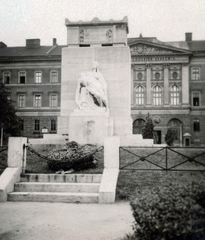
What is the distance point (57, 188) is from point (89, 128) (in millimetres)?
4897

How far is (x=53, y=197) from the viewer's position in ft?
28.4

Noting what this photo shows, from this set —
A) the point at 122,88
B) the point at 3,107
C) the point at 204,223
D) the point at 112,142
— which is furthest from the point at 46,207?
the point at 3,107

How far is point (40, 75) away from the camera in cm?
5778

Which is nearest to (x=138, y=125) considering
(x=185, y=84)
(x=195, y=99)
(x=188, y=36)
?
(x=185, y=84)

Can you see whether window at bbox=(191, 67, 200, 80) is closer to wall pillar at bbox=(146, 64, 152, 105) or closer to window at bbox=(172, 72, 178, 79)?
window at bbox=(172, 72, 178, 79)

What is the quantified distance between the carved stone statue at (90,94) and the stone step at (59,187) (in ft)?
18.3

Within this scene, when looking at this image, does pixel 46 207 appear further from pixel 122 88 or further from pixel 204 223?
pixel 122 88

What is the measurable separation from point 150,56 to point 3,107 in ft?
102

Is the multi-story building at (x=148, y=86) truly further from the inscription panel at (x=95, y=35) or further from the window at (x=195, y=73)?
the inscription panel at (x=95, y=35)

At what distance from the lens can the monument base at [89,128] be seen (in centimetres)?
1359

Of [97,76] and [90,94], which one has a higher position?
[97,76]

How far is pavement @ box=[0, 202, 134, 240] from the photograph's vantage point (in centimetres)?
572

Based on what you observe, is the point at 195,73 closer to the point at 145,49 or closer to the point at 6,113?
the point at 145,49

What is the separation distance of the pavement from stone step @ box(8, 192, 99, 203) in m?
0.26
